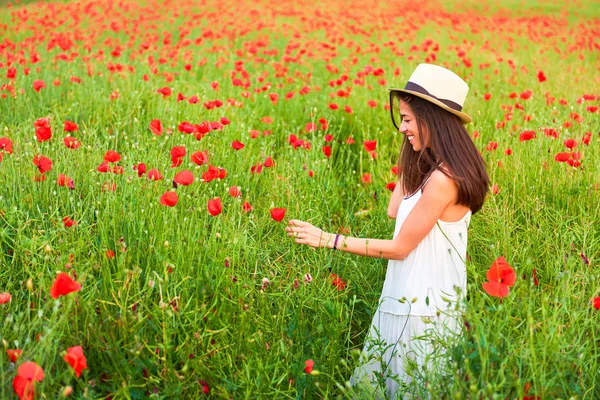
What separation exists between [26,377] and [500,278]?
140 centimetres

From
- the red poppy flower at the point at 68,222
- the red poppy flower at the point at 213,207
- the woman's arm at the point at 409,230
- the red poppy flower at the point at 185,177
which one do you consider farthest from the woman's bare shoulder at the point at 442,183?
the red poppy flower at the point at 68,222

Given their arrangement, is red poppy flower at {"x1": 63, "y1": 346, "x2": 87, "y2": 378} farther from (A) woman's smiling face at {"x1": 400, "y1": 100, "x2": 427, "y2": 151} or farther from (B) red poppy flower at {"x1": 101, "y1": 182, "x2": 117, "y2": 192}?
(A) woman's smiling face at {"x1": 400, "y1": 100, "x2": 427, "y2": 151}

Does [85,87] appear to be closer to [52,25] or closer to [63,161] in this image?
[63,161]

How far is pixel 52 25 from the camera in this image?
9328 mm

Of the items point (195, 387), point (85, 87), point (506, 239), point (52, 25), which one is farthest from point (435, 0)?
point (195, 387)

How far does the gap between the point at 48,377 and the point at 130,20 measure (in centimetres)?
910

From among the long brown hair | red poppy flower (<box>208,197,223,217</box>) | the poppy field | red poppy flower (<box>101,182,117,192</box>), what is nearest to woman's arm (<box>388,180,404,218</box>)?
the long brown hair

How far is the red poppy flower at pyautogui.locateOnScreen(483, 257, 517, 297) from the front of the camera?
6.11ft

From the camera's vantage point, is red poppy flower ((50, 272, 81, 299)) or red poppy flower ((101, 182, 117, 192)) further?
red poppy flower ((101, 182, 117, 192))

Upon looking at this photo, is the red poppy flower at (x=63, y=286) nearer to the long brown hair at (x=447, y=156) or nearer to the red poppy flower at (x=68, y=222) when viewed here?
the red poppy flower at (x=68, y=222)

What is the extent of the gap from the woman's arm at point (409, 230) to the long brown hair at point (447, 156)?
57 mm

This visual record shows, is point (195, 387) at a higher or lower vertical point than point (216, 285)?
lower

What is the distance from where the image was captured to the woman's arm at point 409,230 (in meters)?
2.52

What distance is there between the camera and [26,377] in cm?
165
